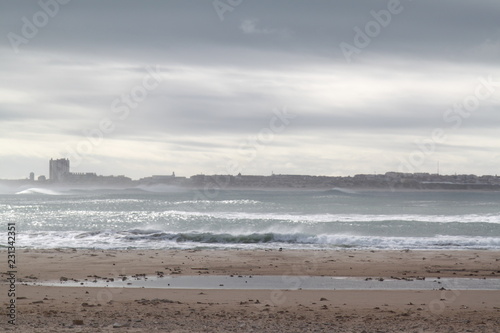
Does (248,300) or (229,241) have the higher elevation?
(248,300)

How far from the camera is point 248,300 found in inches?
534

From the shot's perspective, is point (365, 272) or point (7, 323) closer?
point (7, 323)

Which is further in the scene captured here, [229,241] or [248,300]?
[229,241]

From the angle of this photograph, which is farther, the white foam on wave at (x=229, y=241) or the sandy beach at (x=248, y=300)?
the white foam on wave at (x=229, y=241)

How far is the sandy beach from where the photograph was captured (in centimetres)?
1064

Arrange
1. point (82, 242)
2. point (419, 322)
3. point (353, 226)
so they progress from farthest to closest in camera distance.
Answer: point (353, 226), point (82, 242), point (419, 322)

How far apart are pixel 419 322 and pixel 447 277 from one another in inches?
286

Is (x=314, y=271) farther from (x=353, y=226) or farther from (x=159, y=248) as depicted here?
(x=353, y=226)

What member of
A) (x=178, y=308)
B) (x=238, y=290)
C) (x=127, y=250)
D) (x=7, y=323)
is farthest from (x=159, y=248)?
(x=7, y=323)

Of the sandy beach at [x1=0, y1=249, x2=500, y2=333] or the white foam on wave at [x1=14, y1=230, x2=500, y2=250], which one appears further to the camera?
the white foam on wave at [x1=14, y1=230, x2=500, y2=250]

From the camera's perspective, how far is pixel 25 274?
1766 cm

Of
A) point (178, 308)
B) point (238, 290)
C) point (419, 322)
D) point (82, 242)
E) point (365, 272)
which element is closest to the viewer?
point (419, 322)

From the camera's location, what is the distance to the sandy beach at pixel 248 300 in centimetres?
1064

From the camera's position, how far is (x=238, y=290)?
596 inches
